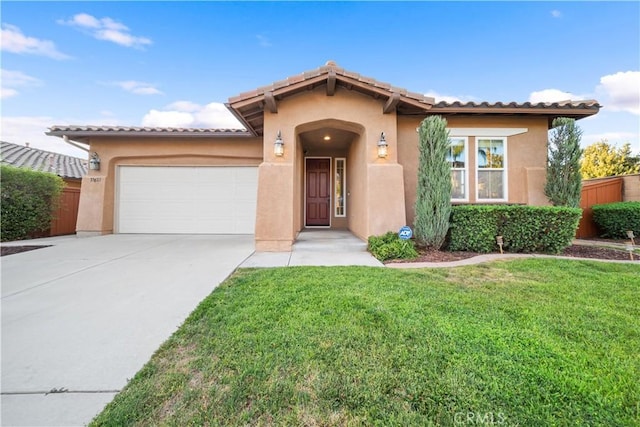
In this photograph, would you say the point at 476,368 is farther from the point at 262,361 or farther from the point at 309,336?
the point at 262,361

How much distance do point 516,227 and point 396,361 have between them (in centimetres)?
516

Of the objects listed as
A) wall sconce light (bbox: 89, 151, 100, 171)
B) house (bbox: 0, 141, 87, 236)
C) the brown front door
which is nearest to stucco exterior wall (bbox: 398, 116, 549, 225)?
the brown front door

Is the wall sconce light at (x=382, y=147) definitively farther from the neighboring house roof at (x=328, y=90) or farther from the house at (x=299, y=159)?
the neighboring house roof at (x=328, y=90)

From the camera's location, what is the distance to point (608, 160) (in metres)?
16.2

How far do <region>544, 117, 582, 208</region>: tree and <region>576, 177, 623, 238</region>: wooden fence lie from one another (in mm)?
3193

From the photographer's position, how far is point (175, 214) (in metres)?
8.98

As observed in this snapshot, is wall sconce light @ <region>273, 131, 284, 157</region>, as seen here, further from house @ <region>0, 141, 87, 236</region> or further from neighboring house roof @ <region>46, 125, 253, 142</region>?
house @ <region>0, 141, 87, 236</region>

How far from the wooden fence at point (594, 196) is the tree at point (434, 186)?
6.29m

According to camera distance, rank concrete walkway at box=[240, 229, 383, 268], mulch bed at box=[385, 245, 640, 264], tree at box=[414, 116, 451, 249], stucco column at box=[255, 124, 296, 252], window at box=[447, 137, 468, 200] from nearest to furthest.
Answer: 1. concrete walkway at box=[240, 229, 383, 268]
2. mulch bed at box=[385, 245, 640, 264]
3. tree at box=[414, 116, 451, 249]
4. stucco column at box=[255, 124, 296, 252]
5. window at box=[447, 137, 468, 200]

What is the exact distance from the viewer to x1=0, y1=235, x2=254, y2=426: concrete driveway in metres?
1.57

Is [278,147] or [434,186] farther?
[278,147]

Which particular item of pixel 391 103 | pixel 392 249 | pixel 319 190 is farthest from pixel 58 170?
pixel 392 249

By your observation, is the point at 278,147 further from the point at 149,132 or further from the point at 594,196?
the point at 594,196

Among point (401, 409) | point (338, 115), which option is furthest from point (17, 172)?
point (401, 409)
